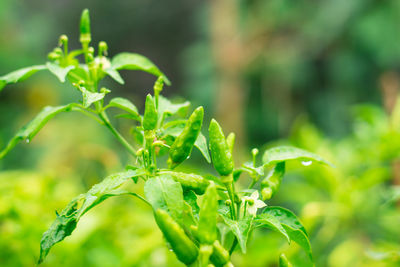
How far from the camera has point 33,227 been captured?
0.72m

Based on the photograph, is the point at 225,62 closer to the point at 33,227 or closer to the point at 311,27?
the point at 311,27

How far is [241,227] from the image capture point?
0.40 metres

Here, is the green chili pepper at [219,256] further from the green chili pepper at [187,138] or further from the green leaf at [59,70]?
the green leaf at [59,70]

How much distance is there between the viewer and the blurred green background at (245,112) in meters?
0.81

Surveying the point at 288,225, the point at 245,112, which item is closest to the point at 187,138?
the point at 288,225

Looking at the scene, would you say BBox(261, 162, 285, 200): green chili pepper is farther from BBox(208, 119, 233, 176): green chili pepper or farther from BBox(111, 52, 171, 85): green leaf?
BBox(111, 52, 171, 85): green leaf

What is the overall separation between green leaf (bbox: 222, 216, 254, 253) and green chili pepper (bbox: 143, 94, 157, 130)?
121mm

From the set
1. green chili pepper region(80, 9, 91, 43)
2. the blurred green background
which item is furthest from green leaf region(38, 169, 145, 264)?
the blurred green background

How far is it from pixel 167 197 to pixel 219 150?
0.08 m

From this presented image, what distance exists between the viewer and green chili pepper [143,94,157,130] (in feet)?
1.32

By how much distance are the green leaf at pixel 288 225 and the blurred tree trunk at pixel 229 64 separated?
207 centimetres

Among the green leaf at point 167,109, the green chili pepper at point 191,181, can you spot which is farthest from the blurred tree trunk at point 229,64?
the green chili pepper at point 191,181

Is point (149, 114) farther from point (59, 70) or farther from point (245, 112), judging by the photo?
point (245, 112)

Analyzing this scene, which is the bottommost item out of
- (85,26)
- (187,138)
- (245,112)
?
(245,112)
